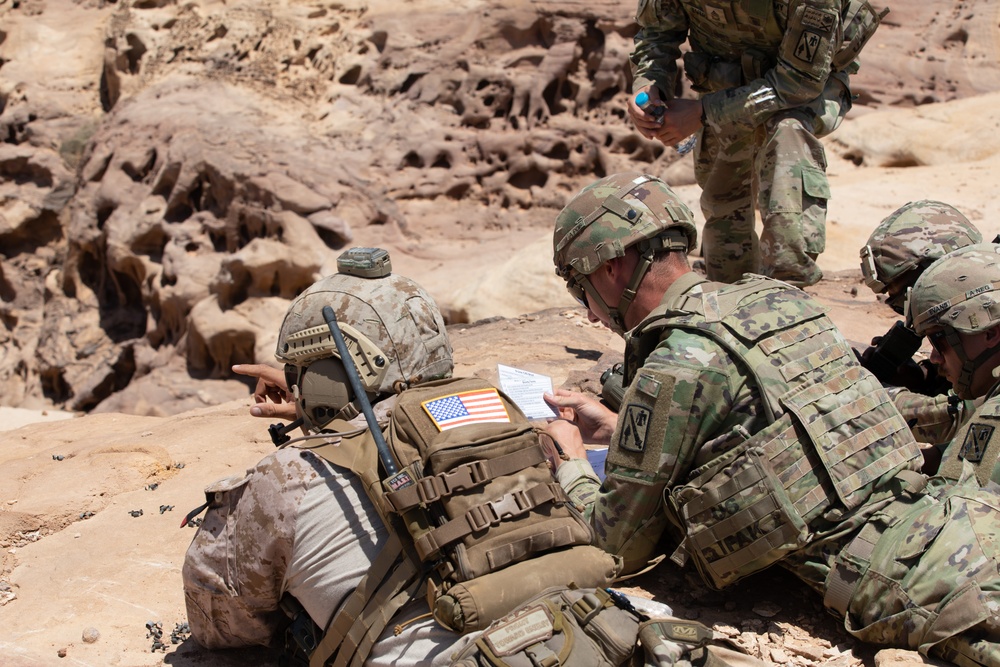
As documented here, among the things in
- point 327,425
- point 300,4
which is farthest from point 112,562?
point 300,4

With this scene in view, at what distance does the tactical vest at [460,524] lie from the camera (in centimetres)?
222

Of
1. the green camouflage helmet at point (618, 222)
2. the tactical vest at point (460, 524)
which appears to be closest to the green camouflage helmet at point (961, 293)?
the green camouflage helmet at point (618, 222)

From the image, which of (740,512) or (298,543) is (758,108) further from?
(298,543)

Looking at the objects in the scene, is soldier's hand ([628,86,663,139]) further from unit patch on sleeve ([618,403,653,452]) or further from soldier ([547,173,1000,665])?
unit patch on sleeve ([618,403,653,452])

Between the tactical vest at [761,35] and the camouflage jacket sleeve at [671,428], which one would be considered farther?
the tactical vest at [761,35]

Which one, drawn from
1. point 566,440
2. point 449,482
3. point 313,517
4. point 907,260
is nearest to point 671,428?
point 566,440

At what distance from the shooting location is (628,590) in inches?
121

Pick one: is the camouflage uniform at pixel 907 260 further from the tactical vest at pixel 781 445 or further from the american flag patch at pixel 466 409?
the american flag patch at pixel 466 409

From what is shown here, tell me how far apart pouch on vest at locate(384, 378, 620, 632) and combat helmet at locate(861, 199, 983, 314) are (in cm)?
238

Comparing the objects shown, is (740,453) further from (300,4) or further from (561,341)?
(300,4)

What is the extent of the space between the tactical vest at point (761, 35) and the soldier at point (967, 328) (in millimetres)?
1689

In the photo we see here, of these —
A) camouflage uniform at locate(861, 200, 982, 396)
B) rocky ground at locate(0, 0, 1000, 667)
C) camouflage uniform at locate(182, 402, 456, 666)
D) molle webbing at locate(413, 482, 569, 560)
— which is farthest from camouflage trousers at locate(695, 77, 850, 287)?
rocky ground at locate(0, 0, 1000, 667)

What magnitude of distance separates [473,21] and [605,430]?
1126cm

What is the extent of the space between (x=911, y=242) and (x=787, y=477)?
6.36 ft
